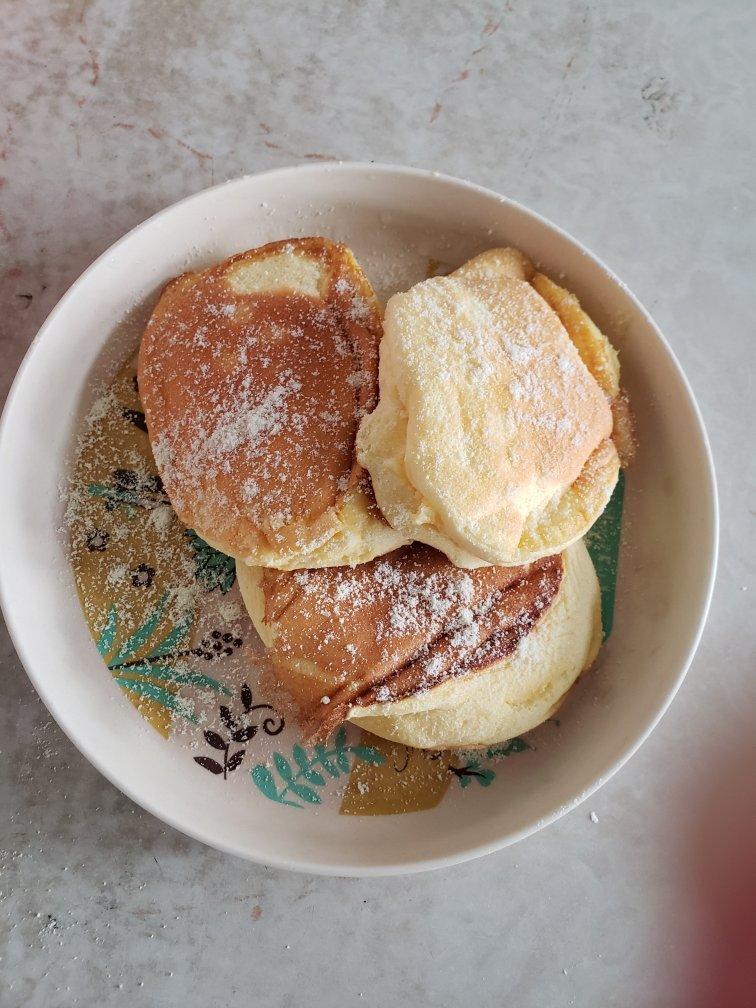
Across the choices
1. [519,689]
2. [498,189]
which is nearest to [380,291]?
[498,189]

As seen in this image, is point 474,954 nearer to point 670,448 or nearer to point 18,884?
point 18,884

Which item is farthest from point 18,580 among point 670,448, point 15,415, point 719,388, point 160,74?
point 719,388

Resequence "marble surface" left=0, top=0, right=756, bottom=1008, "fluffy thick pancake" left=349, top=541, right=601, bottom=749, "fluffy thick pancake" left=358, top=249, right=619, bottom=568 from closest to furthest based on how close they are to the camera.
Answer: "fluffy thick pancake" left=358, top=249, right=619, bottom=568 < "fluffy thick pancake" left=349, top=541, right=601, bottom=749 < "marble surface" left=0, top=0, right=756, bottom=1008

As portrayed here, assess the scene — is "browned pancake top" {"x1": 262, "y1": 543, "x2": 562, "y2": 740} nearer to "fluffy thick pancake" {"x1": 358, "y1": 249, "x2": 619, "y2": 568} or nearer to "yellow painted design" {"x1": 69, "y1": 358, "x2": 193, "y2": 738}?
"fluffy thick pancake" {"x1": 358, "y1": 249, "x2": 619, "y2": 568}

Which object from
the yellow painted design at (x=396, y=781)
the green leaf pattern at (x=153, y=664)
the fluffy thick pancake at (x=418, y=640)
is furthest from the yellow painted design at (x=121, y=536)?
the yellow painted design at (x=396, y=781)

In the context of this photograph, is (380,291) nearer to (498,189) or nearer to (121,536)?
(498,189)

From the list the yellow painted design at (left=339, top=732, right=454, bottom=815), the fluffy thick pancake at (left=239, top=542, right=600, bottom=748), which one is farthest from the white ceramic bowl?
the fluffy thick pancake at (left=239, top=542, right=600, bottom=748)

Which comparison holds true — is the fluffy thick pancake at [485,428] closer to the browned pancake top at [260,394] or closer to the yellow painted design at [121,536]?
the browned pancake top at [260,394]

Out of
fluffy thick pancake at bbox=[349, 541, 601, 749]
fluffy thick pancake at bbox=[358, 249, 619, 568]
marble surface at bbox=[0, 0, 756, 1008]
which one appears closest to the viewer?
fluffy thick pancake at bbox=[358, 249, 619, 568]
